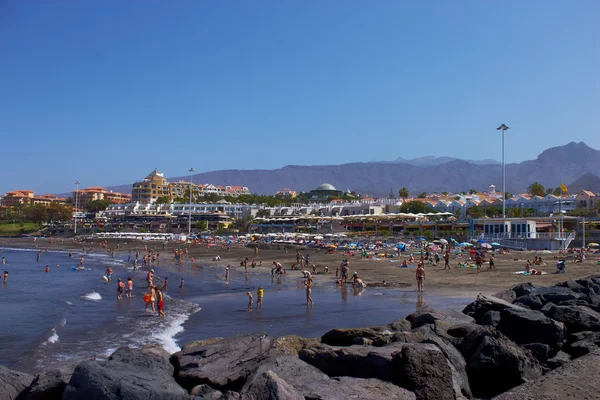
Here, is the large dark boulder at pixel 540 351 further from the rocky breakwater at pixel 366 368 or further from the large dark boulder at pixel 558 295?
the large dark boulder at pixel 558 295

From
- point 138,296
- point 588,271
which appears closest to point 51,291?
point 138,296

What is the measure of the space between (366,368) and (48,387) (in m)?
3.92

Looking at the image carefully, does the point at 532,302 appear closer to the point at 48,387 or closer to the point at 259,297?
the point at 259,297

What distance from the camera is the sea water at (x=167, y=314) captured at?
42.1 feet

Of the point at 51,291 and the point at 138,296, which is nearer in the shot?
the point at 138,296

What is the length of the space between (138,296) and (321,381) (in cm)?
1844

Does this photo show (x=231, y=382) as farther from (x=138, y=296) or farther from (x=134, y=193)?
(x=134, y=193)

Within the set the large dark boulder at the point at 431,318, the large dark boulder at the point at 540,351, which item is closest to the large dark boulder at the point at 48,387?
the large dark boulder at the point at 431,318

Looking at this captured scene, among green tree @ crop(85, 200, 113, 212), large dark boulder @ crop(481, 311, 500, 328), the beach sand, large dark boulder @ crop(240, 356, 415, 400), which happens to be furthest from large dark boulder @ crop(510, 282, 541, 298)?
green tree @ crop(85, 200, 113, 212)

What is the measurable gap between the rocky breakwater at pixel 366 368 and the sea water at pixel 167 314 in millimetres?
4918

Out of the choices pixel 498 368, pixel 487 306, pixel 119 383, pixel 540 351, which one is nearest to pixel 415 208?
pixel 487 306

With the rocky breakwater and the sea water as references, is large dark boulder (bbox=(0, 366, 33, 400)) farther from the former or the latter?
the sea water

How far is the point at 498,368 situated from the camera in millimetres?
7438

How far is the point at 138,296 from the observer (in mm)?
22594
